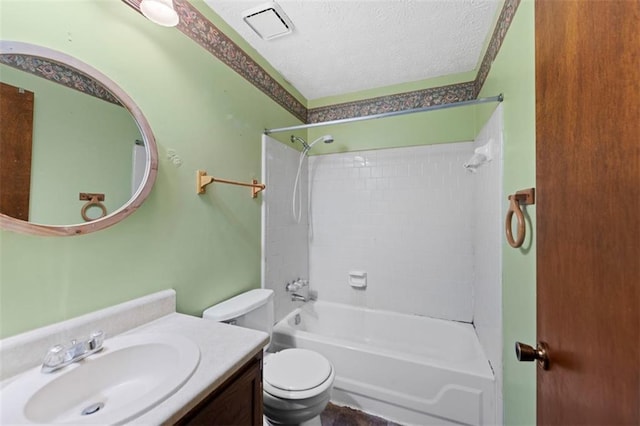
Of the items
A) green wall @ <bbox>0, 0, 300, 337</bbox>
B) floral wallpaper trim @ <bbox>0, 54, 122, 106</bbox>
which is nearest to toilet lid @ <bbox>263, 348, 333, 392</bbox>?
green wall @ <bbox>0, 0, 300, 337</bbox>

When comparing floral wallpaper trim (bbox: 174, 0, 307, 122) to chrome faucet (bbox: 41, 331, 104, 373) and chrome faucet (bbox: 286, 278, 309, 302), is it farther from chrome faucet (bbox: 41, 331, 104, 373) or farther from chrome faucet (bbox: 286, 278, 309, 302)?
chrome faucet (bbox: 286, 278, 309, 302)

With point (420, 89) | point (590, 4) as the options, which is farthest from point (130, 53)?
point (420, 89)

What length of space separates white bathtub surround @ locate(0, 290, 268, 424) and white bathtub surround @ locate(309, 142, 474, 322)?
62.3 inches

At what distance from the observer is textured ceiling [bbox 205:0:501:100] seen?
138 centimetres

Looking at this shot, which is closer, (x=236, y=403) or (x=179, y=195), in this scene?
(x=236, y=403)

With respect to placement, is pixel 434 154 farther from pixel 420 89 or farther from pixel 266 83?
pixel 266 83

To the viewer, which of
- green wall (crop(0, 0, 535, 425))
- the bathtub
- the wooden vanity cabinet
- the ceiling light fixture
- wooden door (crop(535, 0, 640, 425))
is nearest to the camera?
wooden door (crop(535, 0, 640, 425))

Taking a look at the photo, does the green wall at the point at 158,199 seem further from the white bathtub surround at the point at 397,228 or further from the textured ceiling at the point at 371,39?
the white bathtub surround at the point at 397,228

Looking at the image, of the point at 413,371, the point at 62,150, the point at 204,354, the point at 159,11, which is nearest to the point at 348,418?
the point at 413,371

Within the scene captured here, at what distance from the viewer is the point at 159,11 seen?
37.3 inches

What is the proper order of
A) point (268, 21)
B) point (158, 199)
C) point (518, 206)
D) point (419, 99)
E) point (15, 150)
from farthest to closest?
point (419, 99) < point (268, 21) < point (158, 199) < point (518, 206) < point (15, 150)

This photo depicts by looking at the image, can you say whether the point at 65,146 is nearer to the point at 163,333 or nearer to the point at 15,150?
the point at 15,150

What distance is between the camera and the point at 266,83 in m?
1.91

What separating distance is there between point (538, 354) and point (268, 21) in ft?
6.42
